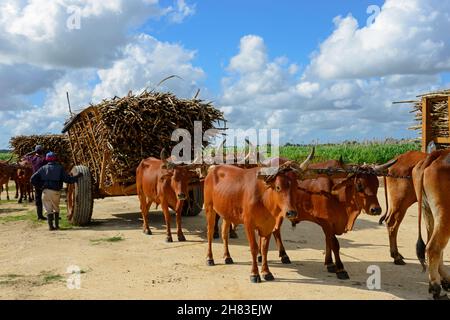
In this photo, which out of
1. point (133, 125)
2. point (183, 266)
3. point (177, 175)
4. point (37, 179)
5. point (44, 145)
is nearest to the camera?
point (183, 266)

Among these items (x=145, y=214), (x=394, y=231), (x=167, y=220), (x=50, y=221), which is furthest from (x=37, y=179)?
(x=394, y=231)

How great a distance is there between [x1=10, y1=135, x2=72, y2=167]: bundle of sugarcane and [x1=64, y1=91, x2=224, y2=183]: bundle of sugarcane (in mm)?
11209

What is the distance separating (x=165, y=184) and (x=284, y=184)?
3.84 metres

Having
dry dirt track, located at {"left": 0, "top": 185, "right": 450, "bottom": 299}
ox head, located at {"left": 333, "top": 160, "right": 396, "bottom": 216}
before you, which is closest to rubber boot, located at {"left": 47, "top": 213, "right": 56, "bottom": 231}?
dry dirt track, located at {"left": 0, "top": 185, "right": 450, "bottom": 299}

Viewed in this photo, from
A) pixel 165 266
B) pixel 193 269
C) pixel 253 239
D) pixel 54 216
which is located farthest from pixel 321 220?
pixel 54 216

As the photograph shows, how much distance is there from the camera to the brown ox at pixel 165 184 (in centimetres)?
888

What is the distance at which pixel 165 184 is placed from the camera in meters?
9.15

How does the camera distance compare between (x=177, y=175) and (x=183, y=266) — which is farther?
Answer: (x=177, y=175)

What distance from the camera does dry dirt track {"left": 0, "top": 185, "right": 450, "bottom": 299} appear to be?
5758mm

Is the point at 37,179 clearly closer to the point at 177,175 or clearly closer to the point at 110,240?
the point at 110,240

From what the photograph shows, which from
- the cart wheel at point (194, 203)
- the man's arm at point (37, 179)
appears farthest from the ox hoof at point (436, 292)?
the man's arm at point (37, 179)

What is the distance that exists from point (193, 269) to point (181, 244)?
1836mm

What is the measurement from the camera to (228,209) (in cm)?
683
